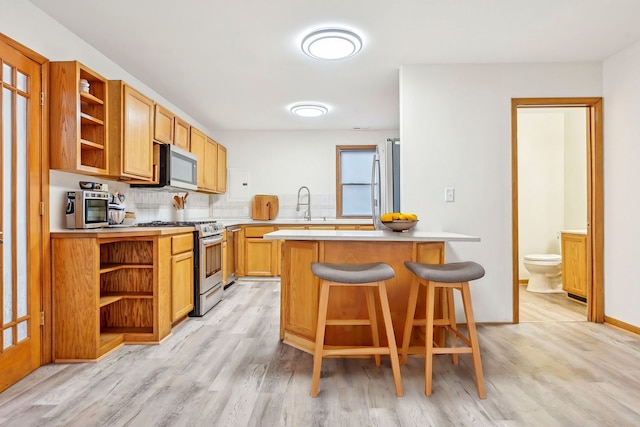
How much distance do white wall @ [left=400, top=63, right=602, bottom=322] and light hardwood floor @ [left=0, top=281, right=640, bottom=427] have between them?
28.7 inches

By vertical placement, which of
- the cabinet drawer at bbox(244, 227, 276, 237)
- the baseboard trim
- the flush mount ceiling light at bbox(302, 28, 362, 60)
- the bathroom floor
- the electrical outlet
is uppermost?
the flush mount ceiling light at bbox(302, 28, 362, 60)

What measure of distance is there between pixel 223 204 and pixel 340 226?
2007 millimetres

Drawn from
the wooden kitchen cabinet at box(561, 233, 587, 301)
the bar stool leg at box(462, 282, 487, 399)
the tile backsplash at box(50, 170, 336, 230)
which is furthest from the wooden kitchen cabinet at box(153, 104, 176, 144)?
the wooden kitchen cabinet at box(561, 233, 587, 301)

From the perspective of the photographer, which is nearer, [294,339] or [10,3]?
[10,3]

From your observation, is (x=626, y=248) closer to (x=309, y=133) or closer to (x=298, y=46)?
(x=298, y=46)

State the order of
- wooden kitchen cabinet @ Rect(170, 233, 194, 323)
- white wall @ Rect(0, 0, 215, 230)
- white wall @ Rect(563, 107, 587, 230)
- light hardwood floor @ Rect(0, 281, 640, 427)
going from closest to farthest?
light hardwood floor @ Rect(0, 281, 640, 427)
white wall @ Rect(0, 0, 215, 230)
wooden kitchen cabinet @ Rect(170, 233, 194, 323)
white wall @ Rect(563, 107, 587, 230)

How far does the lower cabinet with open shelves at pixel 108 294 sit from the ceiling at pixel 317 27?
1540mm

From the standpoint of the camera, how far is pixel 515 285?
3271 millimetres

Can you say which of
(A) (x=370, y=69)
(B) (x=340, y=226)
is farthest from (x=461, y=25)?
(B) (x=340, y=226)

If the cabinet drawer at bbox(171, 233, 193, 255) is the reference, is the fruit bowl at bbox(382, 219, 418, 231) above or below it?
above

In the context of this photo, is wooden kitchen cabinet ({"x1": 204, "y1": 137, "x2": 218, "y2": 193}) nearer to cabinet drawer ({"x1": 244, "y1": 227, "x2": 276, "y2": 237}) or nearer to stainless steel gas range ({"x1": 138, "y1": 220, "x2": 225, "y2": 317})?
cabinet drawer ({"x1": 244, "y1": 227, "x2": 276, "y2": 237})

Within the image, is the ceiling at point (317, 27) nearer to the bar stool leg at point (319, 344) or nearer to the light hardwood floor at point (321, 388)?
the bar stool leg at point (319, 344)

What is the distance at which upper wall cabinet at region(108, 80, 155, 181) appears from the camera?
290 cm

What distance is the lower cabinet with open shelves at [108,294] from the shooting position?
2.42m
